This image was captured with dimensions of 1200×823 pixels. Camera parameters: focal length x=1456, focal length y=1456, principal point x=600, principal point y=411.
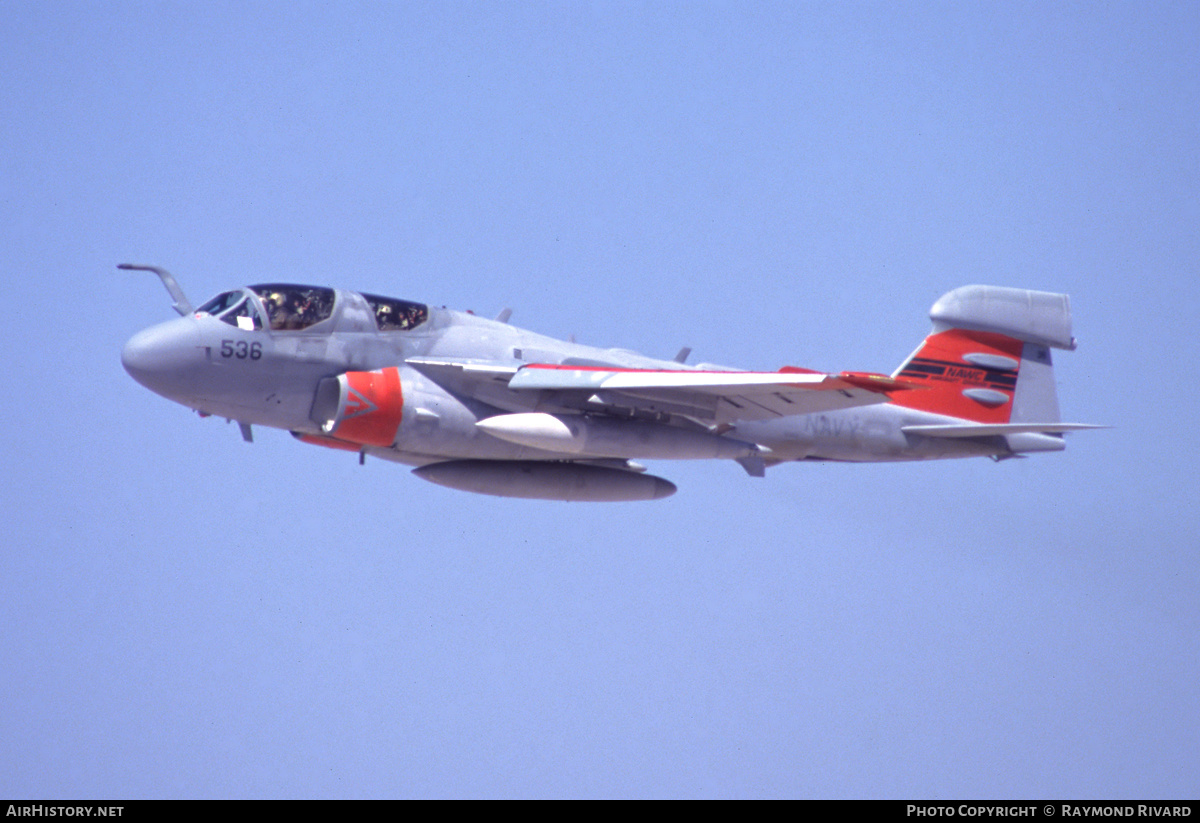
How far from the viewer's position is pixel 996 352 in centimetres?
2402

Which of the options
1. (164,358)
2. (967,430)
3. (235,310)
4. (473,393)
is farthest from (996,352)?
(164,358)

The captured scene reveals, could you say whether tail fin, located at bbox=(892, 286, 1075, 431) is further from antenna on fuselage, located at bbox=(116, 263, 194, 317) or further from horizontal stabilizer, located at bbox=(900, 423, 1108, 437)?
antenna on fuselage, located at bbox=(116, 263, 194, 317)

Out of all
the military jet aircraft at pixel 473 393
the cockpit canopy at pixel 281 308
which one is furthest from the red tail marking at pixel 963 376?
the cockpit canopy at pixel 281 308

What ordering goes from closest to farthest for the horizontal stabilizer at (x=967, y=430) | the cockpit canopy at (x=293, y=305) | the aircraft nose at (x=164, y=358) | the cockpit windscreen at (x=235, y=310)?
the aircraft nose at (x=164, y=358) → the cockpit windscreen at (x=235, y=310) → the cockpit canopy at (x=293, y=305) → the horizontal stabilizer at (x=967, y=430)

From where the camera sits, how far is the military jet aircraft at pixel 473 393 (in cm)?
1939

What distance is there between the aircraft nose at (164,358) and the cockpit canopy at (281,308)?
55 centimetres

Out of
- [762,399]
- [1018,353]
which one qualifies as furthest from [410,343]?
[1018,353]

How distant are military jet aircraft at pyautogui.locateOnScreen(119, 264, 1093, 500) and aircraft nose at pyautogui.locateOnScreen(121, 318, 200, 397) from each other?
0.06 feet

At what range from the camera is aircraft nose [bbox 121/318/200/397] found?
762 inches

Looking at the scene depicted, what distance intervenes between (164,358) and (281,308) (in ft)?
5.51

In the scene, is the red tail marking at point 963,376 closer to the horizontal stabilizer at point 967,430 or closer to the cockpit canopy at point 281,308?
the horizontal stabilizer at point 967,430

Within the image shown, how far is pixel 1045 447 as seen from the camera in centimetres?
2328

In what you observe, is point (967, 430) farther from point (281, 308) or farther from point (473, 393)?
point (281, 308)
